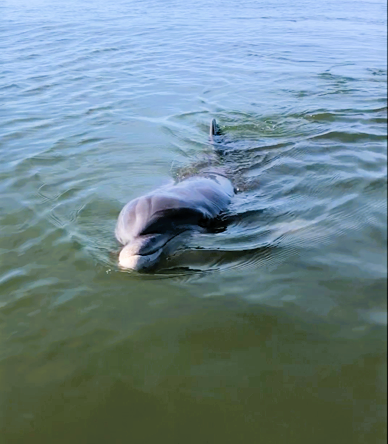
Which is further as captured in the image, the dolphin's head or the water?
the dolphin's head

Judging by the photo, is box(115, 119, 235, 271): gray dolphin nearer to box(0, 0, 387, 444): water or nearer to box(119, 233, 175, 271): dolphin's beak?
box(119, 233, 175, 271): dolphin's beak

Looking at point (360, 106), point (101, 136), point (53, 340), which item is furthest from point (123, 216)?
point (360, 106)

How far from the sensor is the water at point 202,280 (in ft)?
11.4

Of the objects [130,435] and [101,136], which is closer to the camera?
[130,435]

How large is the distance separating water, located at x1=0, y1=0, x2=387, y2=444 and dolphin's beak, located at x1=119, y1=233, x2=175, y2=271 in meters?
0.13

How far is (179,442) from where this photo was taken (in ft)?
11.4

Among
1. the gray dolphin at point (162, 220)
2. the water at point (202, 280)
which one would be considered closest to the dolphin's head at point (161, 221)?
the gray dolphin at point (162, 220)

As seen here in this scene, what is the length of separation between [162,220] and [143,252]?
52 centimetres

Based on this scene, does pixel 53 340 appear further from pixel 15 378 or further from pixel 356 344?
pixel 356 344

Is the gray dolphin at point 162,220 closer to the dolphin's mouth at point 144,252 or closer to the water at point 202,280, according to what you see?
the dolphin's mouth at point 144,252

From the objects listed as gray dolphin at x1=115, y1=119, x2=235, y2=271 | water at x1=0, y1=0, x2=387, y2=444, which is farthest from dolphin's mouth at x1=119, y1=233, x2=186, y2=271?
water at x1=0, y1=0, x2=387, y2=444

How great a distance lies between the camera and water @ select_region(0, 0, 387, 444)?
347 centimetres

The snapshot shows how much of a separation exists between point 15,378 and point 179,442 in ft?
5.11

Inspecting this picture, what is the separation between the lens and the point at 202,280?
5105mm
